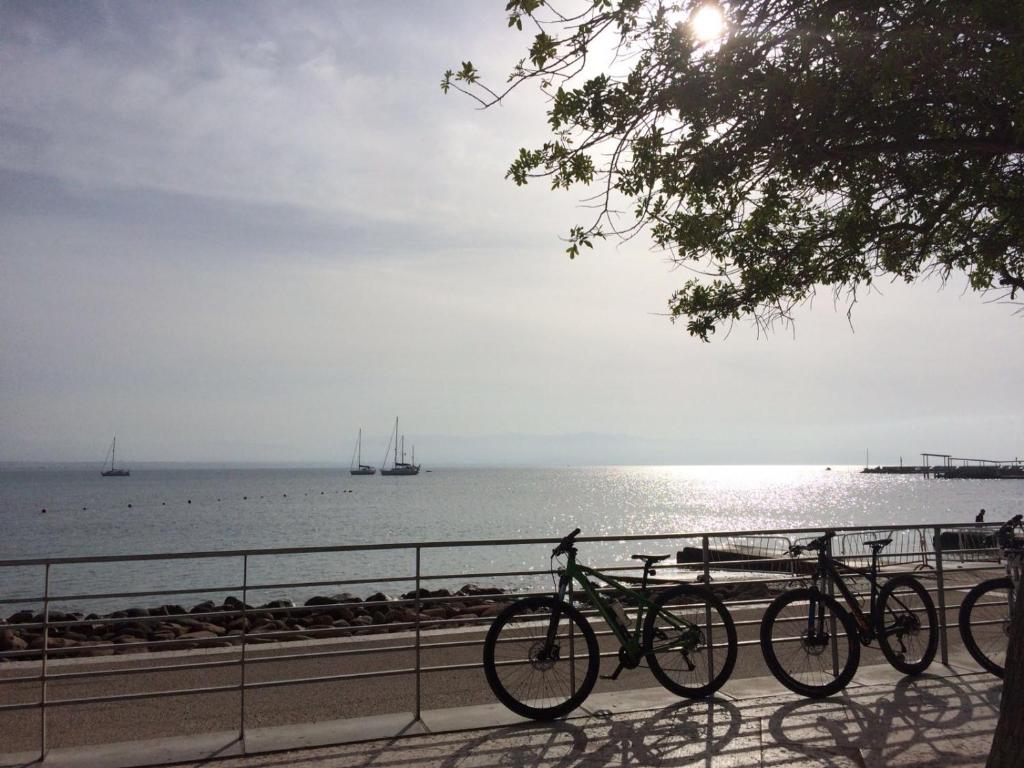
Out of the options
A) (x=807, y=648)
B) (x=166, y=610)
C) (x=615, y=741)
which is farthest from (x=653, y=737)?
(x=166, y=610)

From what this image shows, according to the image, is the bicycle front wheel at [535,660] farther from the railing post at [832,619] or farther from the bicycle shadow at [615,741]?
the railing post at [832,619]

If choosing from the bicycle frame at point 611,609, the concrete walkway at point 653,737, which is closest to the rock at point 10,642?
the concrete walkway at point 653,737

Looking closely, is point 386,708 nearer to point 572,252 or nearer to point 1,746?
point 1,746

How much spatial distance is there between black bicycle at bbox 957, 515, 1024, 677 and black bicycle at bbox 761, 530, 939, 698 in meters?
0.28

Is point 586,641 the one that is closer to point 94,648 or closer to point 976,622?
point 976,622

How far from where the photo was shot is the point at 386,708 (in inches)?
293

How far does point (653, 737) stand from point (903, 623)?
97.3 inches

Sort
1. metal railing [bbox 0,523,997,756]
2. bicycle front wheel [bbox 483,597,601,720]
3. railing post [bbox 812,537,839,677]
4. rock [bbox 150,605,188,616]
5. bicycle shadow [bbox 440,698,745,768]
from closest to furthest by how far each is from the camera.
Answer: bicycle shadow [bbox 440,698,745,768] < metal railing [bbox 0,523,997,756] < bicycle front wheel [bbox 483,597,601,720] < railing post [bbox 812,537,839,677] < rock [bbox 150,605,188,616]

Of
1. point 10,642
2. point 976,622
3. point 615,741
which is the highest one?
point 976,622

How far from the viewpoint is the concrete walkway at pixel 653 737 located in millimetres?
5020

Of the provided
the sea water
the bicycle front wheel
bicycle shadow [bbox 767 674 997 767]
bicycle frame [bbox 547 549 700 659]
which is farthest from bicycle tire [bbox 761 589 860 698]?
the sea water

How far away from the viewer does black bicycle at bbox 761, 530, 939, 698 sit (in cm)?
643

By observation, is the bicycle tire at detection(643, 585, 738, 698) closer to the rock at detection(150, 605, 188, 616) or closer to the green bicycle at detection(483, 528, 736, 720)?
the green bicycle at detection(483, 528, 736, 720)

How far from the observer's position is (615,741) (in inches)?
212
